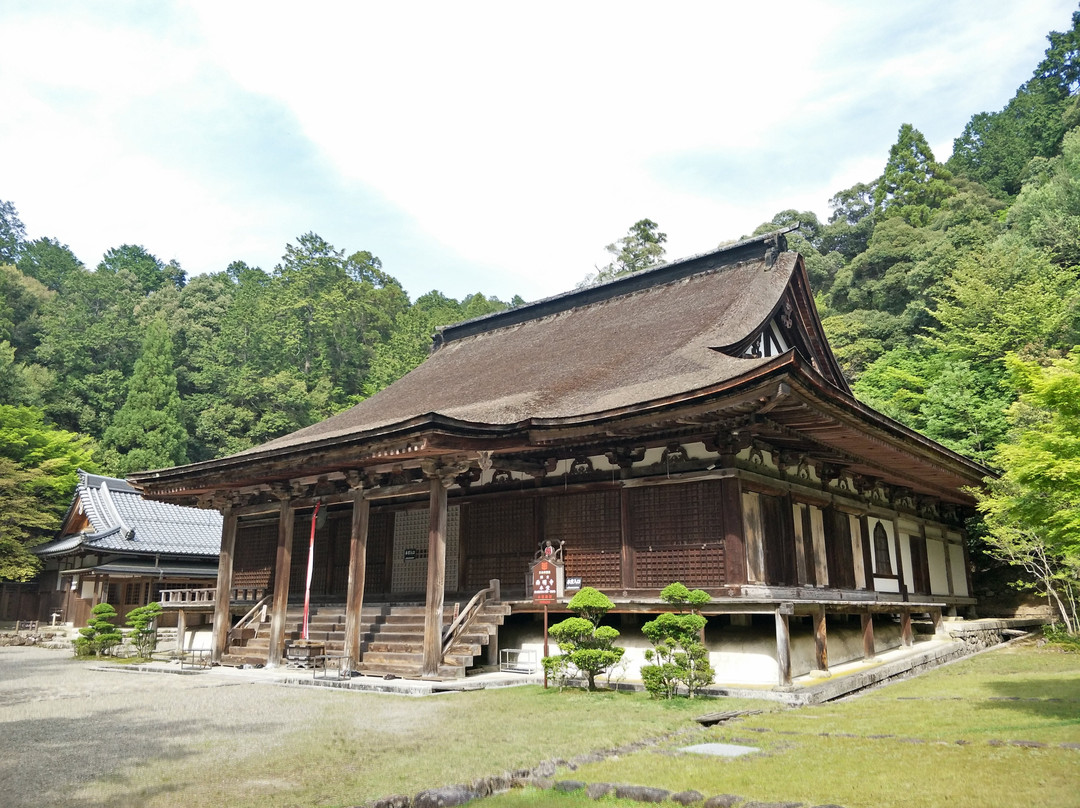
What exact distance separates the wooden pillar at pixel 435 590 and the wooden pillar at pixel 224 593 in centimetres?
606

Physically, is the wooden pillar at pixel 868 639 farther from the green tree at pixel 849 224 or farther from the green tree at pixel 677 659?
the green tree at pixel 849 224

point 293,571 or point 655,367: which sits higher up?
point 655,367

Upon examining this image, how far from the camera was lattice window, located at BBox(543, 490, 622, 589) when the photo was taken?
14.3m

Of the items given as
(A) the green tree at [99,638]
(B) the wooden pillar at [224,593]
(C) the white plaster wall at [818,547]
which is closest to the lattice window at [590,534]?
(C) the white plaster wall at [818,547]

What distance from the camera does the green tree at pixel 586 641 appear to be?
1147cm

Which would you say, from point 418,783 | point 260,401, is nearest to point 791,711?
point 418,783

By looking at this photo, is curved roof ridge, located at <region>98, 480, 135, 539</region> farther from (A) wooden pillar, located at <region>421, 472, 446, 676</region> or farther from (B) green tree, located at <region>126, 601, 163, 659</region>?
(A) wooden pillar, located at <region>421, 472, 446, 676</region>

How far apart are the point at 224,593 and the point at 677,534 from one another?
10516mm

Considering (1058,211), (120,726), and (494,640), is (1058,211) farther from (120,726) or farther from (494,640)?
(120,726)

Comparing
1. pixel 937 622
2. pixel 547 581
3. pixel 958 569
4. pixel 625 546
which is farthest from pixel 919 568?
pixel 547 581

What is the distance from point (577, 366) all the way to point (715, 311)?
3.45m

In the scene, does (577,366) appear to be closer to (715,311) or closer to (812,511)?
(715,311)

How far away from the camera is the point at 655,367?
49.0 feet

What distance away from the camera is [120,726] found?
29.6 ft
